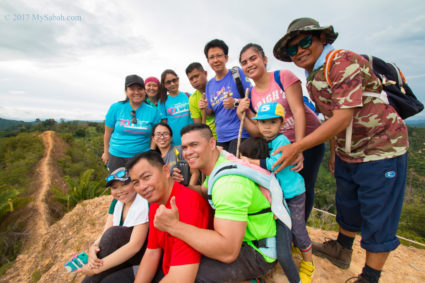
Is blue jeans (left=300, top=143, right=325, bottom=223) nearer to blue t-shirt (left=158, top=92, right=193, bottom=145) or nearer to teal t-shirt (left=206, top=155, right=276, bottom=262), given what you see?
teal t-shirt (left=206, top=155, right=276, bottom=262)

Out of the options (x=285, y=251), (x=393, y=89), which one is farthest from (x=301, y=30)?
(x=285, y=251)

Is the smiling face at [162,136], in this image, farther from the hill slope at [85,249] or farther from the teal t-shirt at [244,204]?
the hill slope at [85,249]

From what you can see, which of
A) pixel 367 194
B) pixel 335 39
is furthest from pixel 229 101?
pixel 367 194

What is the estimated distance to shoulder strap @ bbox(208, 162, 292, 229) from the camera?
179 cm

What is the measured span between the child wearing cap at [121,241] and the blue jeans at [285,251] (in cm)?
151

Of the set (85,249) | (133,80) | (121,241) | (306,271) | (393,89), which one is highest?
(133,80)

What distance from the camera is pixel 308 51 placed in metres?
2.07

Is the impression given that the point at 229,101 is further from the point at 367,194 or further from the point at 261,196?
the point at 367,194

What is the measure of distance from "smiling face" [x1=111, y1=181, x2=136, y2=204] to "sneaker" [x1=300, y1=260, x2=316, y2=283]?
226 centimetres

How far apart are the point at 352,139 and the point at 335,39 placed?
1045 mm

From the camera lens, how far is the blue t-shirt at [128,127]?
4.14m

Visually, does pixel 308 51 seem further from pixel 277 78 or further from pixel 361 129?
pixel 361 129

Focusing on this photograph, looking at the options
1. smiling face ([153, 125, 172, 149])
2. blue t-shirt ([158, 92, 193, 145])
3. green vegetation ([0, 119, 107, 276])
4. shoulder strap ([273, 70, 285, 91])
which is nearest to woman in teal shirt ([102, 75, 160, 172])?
blue t-shirt ([158, 92, 193, 145])

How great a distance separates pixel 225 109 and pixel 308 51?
152cm
